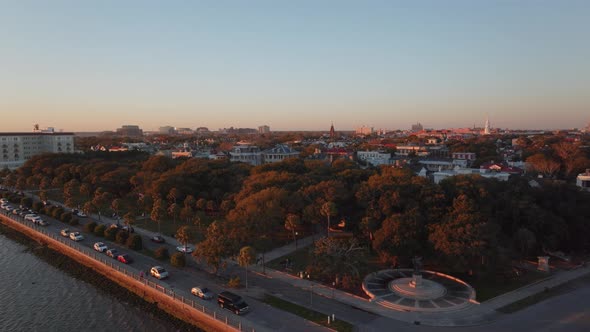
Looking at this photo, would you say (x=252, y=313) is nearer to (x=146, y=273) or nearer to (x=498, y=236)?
(x=146, y=273)

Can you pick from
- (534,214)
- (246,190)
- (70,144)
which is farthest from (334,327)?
(70,144)

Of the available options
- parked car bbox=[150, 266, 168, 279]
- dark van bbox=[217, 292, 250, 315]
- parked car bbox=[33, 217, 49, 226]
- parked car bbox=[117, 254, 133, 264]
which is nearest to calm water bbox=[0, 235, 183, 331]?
parked car bbox=[150, 266, 168, 279]

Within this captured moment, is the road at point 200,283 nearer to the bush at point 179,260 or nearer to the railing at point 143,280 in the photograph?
the railing at point 143,280

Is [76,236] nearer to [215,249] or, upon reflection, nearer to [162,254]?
[162,254]

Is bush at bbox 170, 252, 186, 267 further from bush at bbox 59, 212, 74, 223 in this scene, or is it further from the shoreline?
bush at bbox 59, 212, 74, 223

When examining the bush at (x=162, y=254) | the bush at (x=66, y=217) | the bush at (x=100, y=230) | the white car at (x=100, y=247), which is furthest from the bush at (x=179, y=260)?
the bush at (x=66, y=217)

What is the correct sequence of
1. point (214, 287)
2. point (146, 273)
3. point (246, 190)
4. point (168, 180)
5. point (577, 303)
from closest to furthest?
point (577, 303), point (214, 287), point (146, 273), point (246, 190), point (168, 180)
